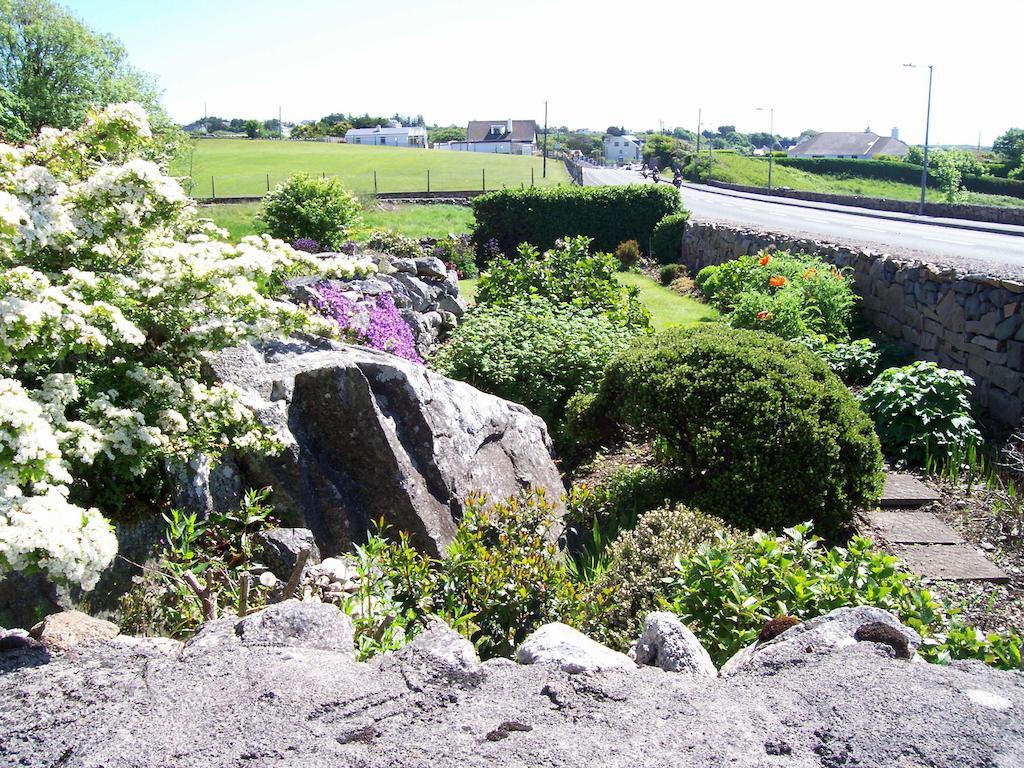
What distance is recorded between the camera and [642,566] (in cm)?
448

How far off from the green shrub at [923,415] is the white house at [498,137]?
358ft

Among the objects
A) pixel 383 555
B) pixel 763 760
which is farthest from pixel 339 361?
pixel 763 760

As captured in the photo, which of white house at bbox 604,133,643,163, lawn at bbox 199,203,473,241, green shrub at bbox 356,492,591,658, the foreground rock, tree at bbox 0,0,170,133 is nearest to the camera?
the foreground rock

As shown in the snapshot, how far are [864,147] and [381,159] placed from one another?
8404 centimetres

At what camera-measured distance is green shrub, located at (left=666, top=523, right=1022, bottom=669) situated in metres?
3.67

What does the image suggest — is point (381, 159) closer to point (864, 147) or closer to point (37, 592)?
point (37, 592)

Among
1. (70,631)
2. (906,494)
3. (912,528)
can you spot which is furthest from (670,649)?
(906,494)

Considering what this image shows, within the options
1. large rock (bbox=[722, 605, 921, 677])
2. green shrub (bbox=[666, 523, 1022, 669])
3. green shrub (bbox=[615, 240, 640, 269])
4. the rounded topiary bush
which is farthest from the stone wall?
green shrub (bbox=[615, 240, 640, 269])

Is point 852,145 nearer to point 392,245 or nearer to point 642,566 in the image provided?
point 392,245

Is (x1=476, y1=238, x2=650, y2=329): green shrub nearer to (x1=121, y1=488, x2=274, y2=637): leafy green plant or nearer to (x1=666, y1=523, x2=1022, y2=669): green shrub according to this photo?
(x1=666, y1=523, x2=1022, y2=669): green shrub

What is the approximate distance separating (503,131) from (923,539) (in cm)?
12151

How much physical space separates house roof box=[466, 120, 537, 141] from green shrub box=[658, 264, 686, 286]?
105317 millimetres

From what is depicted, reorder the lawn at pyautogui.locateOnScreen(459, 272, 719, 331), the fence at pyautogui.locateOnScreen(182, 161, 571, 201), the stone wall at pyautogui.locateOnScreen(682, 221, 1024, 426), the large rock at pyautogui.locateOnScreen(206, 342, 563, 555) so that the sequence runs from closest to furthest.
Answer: the large rock at pyautogui.locateOnScreen(206, 342, 563, 555) → the stone wall at pyautogui.locateOnScreen(682, 221, 1024, 426) → the lawn at pyautogui.locateOnScreen(459, 272, 719, 331) → the fence at pyautogui.locateOnScreen(182, 161, 571, 201)

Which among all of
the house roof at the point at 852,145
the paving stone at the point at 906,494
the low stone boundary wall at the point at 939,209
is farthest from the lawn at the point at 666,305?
the house roof at the point at 852,145
